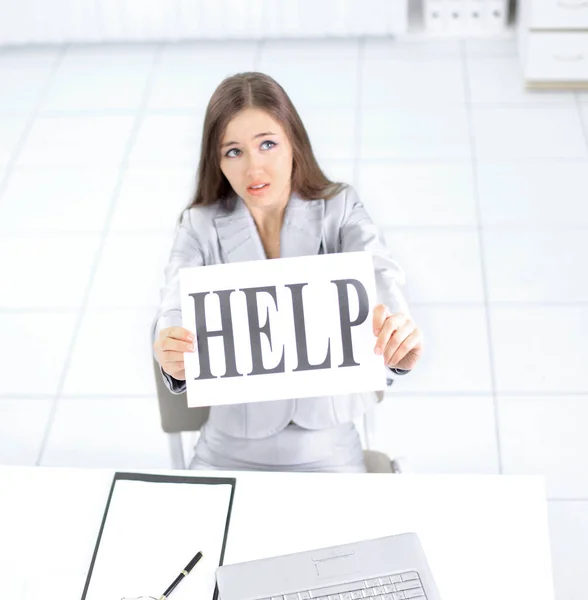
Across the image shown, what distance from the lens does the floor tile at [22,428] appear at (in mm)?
2801

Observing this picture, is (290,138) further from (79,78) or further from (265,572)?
(79,78)

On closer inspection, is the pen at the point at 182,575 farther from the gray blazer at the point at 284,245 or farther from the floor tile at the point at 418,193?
the floor tile at the point at 418,193

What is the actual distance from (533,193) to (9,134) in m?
2.28

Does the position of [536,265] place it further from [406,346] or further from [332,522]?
[332,522]

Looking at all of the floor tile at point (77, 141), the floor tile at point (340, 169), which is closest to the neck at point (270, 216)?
the floor tile at point (340, 169)

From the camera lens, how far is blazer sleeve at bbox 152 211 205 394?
1.73 m

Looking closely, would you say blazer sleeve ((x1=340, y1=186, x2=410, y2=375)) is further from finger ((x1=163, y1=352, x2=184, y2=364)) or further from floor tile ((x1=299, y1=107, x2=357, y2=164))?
floor tile ((x1=299, y1=107, x2=357, y2=164))

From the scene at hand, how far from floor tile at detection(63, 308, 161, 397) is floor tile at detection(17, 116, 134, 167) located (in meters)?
0.96

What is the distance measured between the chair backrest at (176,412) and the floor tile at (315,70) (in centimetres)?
233

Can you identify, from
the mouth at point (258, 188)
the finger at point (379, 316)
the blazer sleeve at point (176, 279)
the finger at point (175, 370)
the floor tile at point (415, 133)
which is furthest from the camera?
the floor tile at point (415, 133)

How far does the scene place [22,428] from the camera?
9.45 ft

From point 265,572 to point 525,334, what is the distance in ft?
5.85

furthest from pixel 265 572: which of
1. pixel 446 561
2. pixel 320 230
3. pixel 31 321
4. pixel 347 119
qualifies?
pixel 347 119

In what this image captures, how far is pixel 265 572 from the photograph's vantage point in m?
1.44
